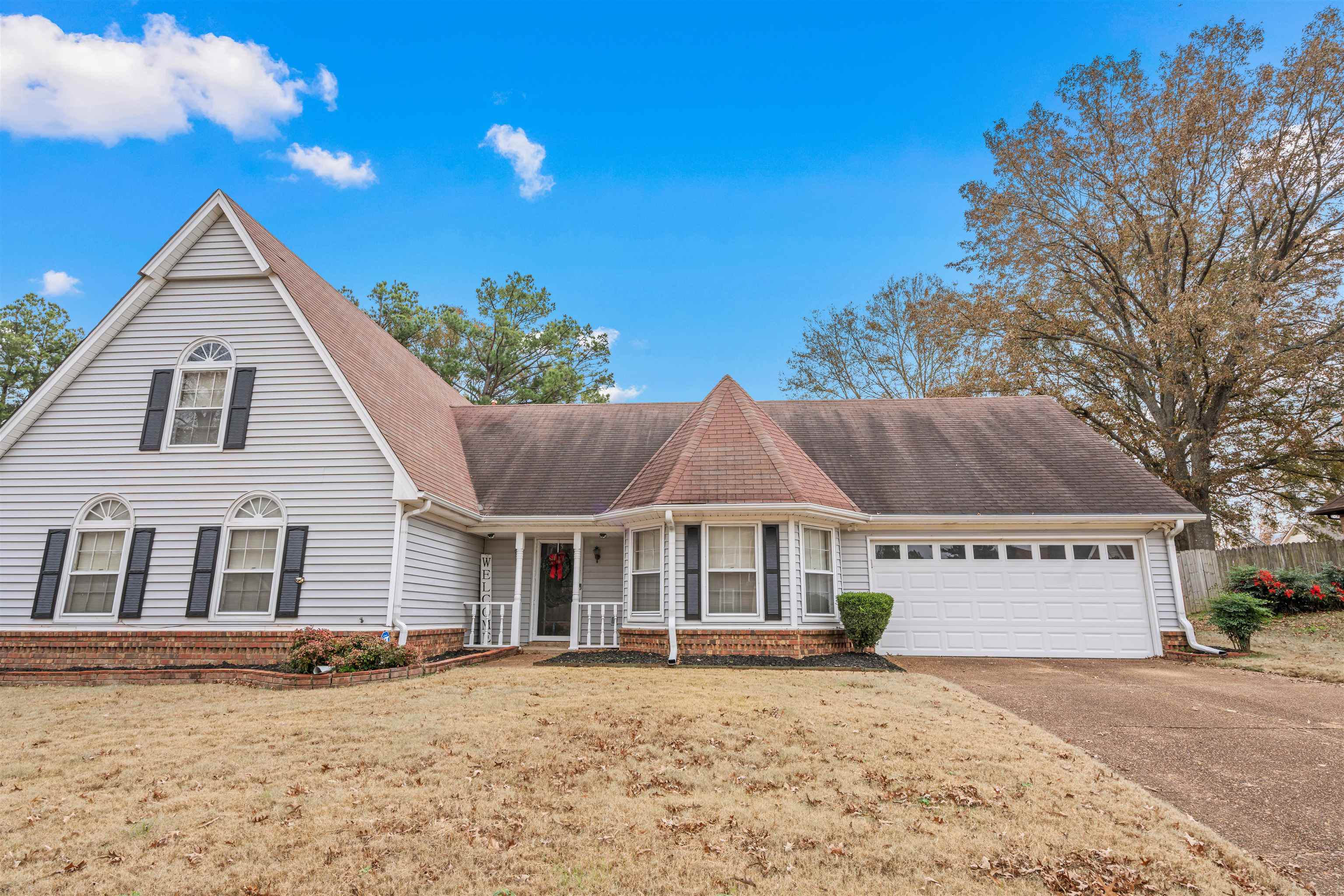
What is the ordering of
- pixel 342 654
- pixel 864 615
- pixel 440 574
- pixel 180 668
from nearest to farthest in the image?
pixel 342 654 < pixel 180 668 < pixel 864 615 < pixel 440 574

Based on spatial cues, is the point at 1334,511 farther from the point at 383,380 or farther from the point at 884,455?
the point at 383,380

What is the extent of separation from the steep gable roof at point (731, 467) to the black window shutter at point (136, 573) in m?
7.92

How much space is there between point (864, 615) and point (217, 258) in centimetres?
1338

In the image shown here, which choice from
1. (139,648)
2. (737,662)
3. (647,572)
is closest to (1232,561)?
(737,662)

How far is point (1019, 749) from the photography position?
592 centimetres

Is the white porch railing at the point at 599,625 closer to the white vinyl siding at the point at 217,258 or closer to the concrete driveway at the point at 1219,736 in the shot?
the concrete driveway at the point at 1219,736

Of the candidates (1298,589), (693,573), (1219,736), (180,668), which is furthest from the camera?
(1298,589)

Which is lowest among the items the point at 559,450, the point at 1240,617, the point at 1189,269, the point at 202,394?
the point at 1240,617

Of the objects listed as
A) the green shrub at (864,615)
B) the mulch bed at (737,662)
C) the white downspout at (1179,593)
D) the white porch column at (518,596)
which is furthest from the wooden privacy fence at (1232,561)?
the white porch column at (518,596)

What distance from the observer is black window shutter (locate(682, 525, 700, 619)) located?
11914mm

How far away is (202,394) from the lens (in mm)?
12406

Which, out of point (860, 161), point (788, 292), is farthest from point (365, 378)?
point (788, 292)

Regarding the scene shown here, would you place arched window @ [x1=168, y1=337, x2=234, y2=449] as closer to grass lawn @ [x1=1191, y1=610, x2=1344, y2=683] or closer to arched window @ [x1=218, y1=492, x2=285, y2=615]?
arched window @ [x1=218, y1=492, x2=285, y2=615]

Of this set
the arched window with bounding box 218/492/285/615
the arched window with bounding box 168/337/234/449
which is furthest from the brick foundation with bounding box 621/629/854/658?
the arched window with bounding box 168/337/234/449
